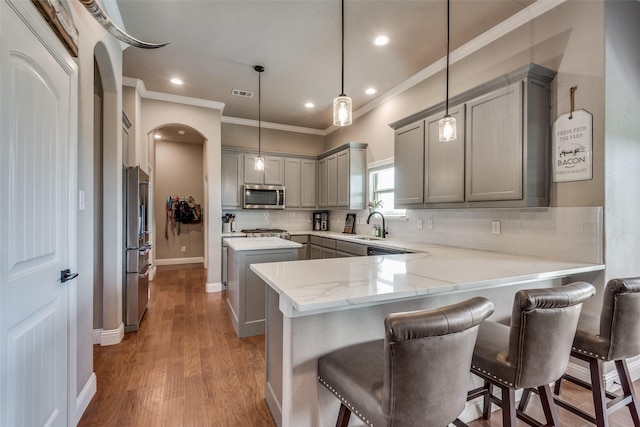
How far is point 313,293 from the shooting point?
127 centimetres

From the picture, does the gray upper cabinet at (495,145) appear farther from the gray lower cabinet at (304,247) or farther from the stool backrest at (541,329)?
the gray lower cabinet at (304,247)

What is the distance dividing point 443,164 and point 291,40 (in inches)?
76.7

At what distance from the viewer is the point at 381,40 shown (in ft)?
9.64

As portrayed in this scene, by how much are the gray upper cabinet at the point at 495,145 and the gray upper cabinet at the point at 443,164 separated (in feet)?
0.28

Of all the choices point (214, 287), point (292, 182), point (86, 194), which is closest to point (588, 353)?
point (86, 194)

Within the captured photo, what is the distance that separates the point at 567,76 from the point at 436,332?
2.46 metres

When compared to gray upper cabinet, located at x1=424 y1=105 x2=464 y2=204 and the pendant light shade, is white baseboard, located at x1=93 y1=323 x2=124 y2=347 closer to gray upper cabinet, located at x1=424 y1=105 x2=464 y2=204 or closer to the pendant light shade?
the pendant light shade

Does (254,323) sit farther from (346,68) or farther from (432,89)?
(432,89)

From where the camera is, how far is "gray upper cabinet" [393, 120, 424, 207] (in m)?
3.20

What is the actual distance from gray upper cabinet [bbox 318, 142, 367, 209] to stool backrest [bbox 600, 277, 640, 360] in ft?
11.4

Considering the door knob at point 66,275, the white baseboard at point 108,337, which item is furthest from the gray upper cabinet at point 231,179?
the door knob at point 66,275

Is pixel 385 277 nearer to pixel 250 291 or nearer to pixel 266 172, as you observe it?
pixel 250 291

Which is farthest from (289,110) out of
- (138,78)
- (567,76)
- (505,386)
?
(505,386)

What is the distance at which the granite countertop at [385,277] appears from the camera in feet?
4.11
